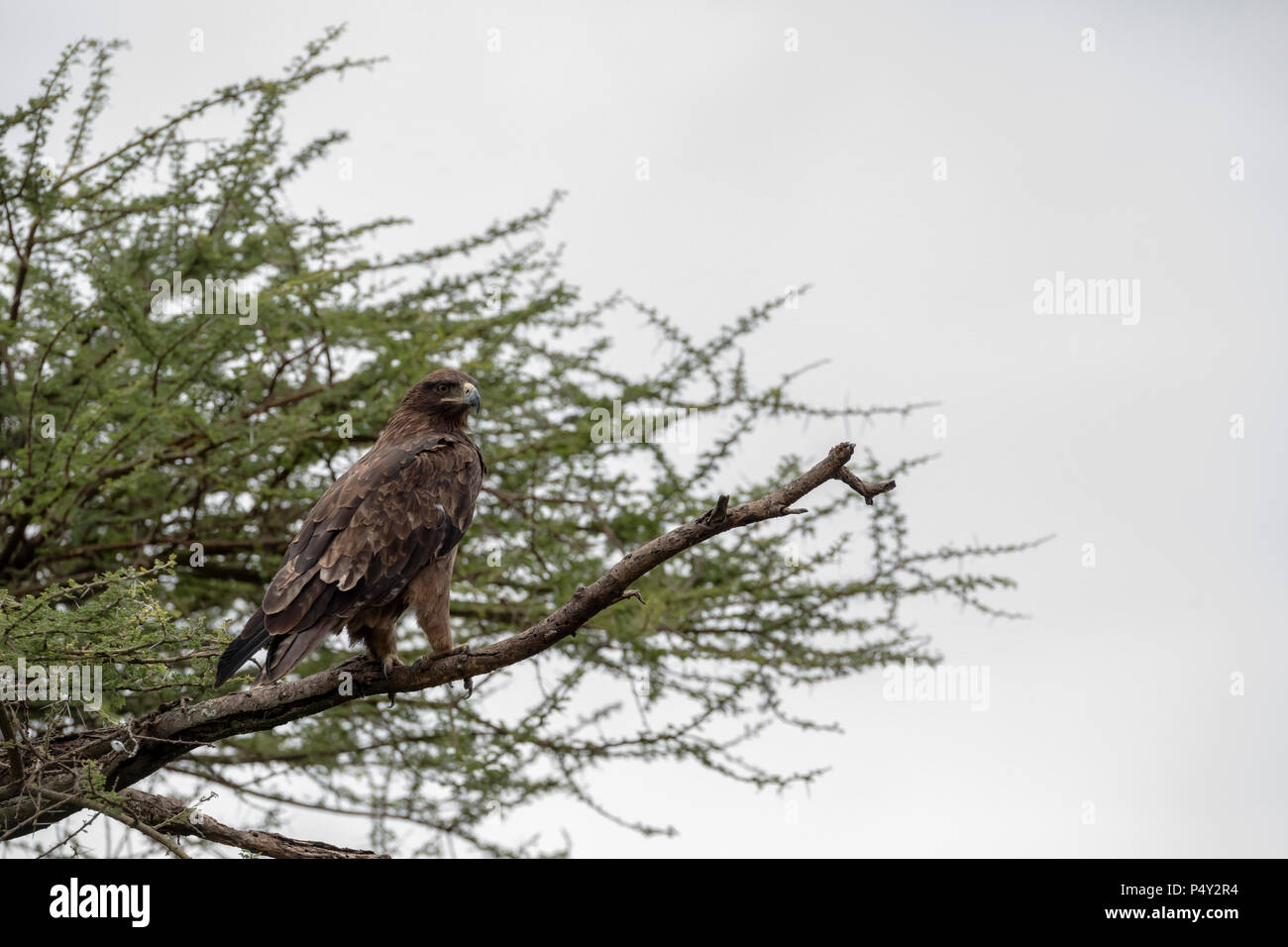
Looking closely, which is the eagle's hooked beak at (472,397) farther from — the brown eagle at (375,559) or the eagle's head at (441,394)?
the brown eagle at (375,559)

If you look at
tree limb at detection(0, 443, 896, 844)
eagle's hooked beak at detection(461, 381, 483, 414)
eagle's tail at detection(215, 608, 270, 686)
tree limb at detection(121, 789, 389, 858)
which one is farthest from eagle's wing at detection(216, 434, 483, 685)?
tree limb at detection(121, 789, 389, 858)

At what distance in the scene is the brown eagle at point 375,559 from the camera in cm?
487

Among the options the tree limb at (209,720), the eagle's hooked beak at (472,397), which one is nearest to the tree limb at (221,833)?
the tree limb at (209,720)

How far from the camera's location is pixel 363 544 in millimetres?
5137

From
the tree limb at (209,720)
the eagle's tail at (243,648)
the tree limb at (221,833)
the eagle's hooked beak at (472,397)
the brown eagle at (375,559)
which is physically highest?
the eagle's hooked beak at (472,397)

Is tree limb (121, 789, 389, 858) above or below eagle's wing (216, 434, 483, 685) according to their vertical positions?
below

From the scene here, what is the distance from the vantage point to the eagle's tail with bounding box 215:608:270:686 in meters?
4.70

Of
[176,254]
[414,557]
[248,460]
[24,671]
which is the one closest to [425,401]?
[414,557]

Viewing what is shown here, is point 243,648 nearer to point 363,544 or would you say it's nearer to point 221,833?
point 363,544

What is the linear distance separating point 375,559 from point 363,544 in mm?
77

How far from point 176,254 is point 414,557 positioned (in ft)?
14.8

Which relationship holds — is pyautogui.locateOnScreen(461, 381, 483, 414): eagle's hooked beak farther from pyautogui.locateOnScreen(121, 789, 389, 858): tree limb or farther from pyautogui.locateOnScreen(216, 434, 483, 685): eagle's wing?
pyautogui.locateOnScreen(121, 789, 389, 858): tree limb

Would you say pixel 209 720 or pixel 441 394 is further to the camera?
pixel 441 394

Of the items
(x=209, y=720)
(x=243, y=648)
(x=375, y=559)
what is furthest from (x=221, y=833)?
(x=375, y=559)
